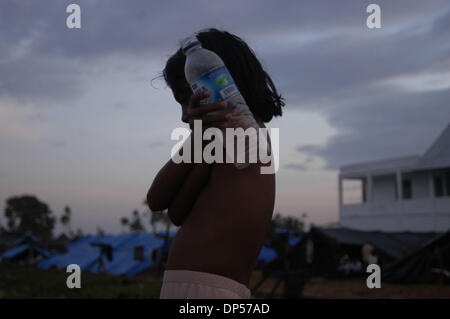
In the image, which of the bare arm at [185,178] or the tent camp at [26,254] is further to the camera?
the tent camp at [26,254]

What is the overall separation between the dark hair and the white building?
3147 centimetres

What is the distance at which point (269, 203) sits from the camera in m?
1.92

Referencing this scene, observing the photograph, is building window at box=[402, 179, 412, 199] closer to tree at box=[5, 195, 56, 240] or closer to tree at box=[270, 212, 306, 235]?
tree at box=[270, 212, 306, 235]

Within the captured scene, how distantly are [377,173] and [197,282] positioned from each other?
36.8 metres

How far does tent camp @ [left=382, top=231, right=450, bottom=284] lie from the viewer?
17.7 metres

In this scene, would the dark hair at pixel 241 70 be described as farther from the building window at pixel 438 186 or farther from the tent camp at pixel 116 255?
the building window at pixel 438 186

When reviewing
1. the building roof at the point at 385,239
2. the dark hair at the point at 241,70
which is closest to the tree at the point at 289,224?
the building roof at the point at 385,239

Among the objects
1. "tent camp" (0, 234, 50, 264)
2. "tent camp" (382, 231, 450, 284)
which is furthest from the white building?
"tent camp" (0, 234, 50, 264)

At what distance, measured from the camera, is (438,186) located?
110 feet

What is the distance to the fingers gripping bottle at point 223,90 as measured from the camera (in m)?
1.84

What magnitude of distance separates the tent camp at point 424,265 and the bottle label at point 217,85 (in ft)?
57.8

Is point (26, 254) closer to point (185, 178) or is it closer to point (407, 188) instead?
point (407, 188)

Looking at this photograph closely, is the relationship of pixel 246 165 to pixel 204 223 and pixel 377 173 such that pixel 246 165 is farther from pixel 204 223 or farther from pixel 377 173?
pixel 377 173

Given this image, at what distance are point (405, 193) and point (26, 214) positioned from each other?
69.2 meters
